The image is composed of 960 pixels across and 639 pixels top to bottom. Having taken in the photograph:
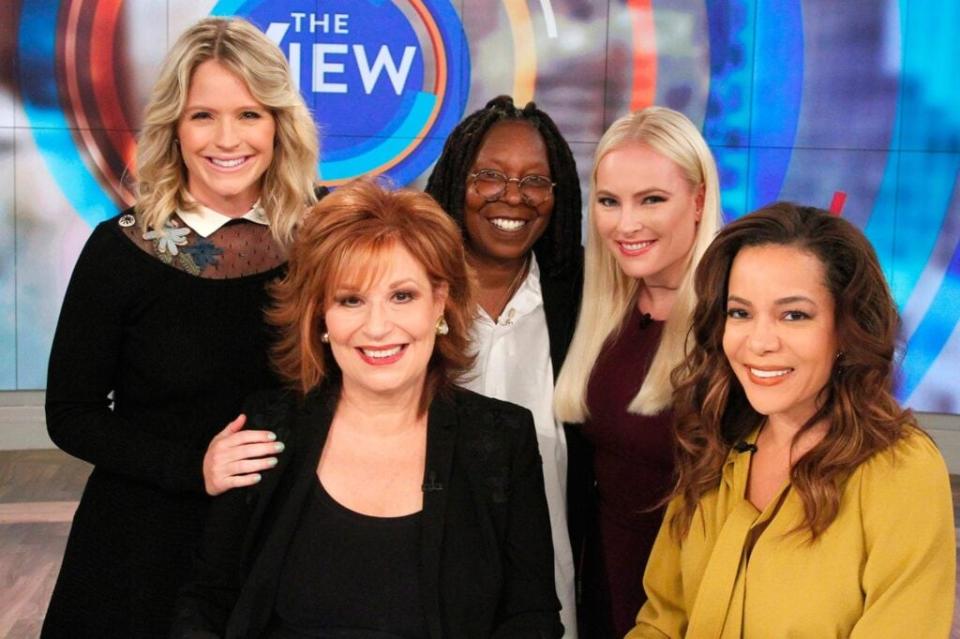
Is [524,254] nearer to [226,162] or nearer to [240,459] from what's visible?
[226,162]

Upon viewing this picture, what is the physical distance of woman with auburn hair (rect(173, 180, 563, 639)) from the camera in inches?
75.5

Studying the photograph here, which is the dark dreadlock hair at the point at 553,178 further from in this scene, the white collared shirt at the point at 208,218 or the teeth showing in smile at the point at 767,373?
the teeth showing in smile at the point at 767,373

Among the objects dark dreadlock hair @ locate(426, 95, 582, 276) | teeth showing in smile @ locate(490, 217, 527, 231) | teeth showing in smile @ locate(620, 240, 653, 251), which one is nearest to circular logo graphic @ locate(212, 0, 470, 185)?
dark dreadlock hair @ locate(426, 95, 582, 276)

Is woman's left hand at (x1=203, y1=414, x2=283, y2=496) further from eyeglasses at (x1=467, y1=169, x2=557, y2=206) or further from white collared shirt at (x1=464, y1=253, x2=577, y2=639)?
eyeglasses at (x1=467, y1=169, x2=557, y2=206)

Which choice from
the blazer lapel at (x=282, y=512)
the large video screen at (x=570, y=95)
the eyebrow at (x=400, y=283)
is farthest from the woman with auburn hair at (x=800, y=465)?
the large video screen at (x=570, y=95)

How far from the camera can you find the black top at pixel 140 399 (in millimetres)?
2205

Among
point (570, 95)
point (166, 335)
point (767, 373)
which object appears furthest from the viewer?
point (570, 95)

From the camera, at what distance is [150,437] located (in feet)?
7.23

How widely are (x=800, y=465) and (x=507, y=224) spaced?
1.00 m

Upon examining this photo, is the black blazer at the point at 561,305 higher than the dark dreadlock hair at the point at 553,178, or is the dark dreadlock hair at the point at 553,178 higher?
the dark dreadlock hair at the point at 553,178

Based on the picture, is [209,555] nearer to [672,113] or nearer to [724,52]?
[672,113]

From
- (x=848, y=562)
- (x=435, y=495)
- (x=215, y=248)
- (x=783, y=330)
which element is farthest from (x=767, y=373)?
(x=215, y=248)

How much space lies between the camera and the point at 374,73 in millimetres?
6371

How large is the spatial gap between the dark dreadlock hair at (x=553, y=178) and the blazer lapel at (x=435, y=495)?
2.30ft
